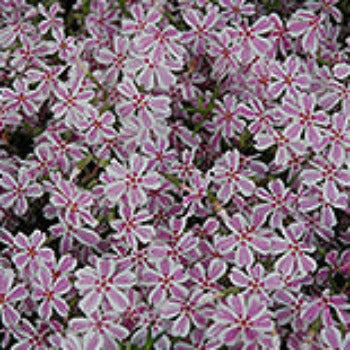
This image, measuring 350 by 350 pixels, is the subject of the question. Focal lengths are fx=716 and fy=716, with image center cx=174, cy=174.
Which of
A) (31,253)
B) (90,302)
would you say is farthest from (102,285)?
(31,253)

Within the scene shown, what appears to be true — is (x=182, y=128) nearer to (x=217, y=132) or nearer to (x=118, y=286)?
(x=217, y=132)

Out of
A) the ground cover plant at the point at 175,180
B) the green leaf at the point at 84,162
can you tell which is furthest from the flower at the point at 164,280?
the green leaf at the point at 84,162

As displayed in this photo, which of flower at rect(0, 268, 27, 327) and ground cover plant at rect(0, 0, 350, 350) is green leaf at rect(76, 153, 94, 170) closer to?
ground cover plant at rect(0, 0, 350, 350)

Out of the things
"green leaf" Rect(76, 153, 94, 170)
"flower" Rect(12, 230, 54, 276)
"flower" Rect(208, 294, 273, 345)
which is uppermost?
"green leaf" Rect(76, 153, 94, 170)

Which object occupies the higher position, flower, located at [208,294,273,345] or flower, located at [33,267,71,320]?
flower, located at [33,267,71,320]

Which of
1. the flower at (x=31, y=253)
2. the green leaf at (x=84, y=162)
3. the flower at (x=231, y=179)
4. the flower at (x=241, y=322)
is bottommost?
the flower at (x=241, y=322)

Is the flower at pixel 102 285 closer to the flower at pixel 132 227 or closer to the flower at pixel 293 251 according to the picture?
the flower at pixel 132 227

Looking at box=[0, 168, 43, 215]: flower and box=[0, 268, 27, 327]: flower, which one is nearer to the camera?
box=[0, 268, 27, 327]: flower

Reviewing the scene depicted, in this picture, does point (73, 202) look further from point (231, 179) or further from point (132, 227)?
point (231, 179)

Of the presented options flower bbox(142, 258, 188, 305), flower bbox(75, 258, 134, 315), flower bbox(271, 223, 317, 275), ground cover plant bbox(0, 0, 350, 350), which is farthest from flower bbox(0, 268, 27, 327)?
flower bbox(271, 223, 317, 275)
